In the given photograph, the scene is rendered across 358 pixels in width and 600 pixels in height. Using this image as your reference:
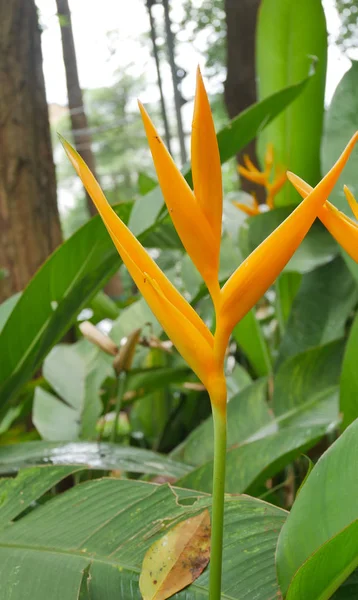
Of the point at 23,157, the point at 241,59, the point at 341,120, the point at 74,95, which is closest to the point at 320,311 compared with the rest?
the point at 341,120

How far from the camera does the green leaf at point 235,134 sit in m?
0.51

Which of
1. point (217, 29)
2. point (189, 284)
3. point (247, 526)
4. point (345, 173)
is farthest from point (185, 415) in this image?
point (217, 29)

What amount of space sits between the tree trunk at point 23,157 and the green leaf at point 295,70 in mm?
568

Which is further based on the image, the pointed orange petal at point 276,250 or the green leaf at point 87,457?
the green leaf at point 87,457

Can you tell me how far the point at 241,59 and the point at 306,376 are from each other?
1.89 metres

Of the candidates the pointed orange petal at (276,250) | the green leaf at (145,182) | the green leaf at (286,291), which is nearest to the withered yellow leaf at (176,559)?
the pointed orange petal at (276,250)

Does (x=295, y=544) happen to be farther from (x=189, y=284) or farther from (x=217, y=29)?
(x=217, y=29)

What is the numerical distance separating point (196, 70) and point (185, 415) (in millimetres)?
695

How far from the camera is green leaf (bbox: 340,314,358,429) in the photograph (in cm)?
43

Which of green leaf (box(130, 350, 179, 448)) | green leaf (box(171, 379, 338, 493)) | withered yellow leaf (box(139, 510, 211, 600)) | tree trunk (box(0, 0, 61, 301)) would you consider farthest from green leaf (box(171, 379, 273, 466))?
tree trunk (box(0, 0, 61, 301))

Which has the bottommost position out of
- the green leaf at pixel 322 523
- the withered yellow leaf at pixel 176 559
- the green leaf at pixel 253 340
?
the green leaf at pixel 253 340

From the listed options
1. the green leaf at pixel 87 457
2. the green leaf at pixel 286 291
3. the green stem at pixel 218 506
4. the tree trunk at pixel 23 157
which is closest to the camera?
the green stem at pixel 218 506

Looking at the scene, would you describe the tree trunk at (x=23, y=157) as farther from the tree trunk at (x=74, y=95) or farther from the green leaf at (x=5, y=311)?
the tree trunk at (x=74, y=95)

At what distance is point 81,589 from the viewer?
29cm
